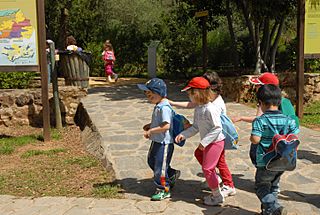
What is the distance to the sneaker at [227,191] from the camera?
4.22 metres

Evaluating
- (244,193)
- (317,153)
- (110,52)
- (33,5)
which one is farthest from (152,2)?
(244,193)

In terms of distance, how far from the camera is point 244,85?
10.1 meters

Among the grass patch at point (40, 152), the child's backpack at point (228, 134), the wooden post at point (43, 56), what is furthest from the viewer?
the wooden post at point (43, 56)

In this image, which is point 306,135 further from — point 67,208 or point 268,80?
point 67,208

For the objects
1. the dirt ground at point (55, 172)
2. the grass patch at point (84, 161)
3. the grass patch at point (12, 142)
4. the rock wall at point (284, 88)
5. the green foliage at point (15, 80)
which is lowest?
the dirt ground at point (55, 172)

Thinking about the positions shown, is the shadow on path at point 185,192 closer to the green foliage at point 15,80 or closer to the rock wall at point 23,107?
the rock wall at point 23,107

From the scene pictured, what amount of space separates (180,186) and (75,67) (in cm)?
675

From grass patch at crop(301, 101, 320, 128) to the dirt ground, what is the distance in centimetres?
423

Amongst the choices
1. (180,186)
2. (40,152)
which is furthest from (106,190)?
(40,152)

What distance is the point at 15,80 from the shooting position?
1068 centimetres

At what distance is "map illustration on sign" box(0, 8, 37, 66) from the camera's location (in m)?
7.11

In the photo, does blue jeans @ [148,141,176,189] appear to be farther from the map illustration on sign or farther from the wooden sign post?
the map illustration on sign

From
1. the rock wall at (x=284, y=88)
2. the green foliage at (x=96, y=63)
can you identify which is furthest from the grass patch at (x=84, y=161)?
the green foliage at (x=96, y=63)

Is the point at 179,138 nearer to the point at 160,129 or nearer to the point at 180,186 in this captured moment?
the point at 160,129
